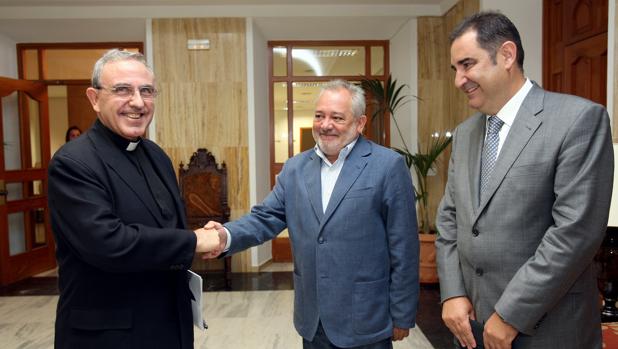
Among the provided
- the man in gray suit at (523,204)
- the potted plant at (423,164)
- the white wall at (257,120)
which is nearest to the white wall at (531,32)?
the potted plant at (423,164)

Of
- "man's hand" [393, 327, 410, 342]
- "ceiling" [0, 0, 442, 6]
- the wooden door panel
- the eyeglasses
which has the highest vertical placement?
"ceiling" [0, 0, 442, 6]

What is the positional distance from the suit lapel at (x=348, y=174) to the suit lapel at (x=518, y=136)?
499 mm

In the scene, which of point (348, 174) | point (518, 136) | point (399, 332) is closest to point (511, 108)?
point (518, 136)

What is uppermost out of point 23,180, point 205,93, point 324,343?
point 205,93

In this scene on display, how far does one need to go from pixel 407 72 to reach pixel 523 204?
4327 mm

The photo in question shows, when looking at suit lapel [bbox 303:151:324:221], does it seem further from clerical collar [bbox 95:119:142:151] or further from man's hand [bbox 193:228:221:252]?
clerical collar [bbox 95:119:142:151]

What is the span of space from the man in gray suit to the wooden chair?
12.6ft

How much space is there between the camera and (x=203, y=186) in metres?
5.15

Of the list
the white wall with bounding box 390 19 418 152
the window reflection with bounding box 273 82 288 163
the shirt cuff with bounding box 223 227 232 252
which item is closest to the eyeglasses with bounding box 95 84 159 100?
the shirt cuff with bounding box 223 227 232 252

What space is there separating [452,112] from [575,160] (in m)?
3.92

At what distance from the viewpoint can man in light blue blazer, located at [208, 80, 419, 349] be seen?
165 centimetres

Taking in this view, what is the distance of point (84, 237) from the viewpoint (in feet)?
4.36

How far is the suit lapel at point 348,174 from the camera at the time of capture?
168cm

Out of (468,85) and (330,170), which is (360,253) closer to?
(330,170)
